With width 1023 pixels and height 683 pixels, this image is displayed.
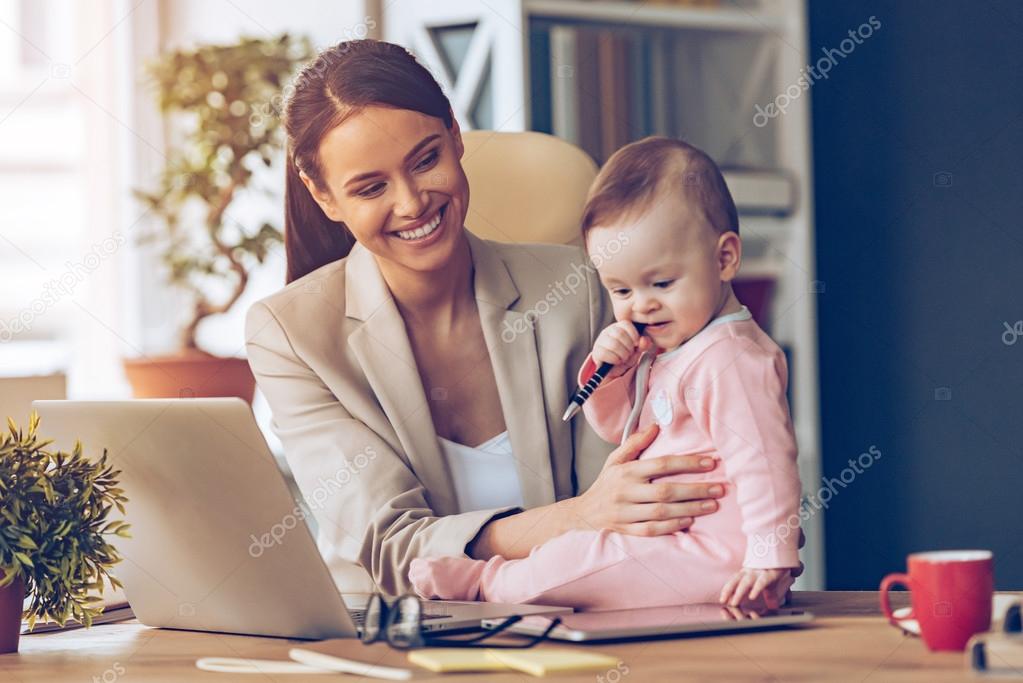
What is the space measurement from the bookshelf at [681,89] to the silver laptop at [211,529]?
171cm

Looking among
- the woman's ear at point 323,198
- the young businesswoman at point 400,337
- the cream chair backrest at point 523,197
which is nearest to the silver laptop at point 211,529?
the young businesswoman at point 400,337

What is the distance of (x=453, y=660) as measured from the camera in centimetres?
103

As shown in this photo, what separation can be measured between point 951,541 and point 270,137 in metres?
1.82

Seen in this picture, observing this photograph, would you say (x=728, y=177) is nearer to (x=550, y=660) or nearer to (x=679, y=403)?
(x=679, y=403)

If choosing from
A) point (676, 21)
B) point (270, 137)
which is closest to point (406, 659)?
point (270, 137)

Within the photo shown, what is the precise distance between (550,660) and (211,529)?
386 mm

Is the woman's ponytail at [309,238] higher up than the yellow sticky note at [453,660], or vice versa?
the woman's ponytail at [309,238]

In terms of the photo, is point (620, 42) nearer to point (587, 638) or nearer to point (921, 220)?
point (921, 220)

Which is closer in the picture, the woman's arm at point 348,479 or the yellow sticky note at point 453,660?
the yellow sticky note at point 453,660

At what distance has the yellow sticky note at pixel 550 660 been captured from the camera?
984 mm

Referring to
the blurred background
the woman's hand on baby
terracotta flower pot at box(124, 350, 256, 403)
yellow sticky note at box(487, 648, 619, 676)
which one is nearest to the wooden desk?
yellow sticky note at box(487, 648, 619, 676)

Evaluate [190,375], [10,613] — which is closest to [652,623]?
[10,613]

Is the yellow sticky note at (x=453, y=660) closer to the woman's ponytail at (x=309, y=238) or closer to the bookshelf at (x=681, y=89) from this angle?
the woman's ponytail at (x=309, y=238)

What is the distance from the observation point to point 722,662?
3.37 ft
